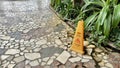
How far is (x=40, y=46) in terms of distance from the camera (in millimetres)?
3348

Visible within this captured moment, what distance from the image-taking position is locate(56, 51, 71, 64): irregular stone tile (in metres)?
2.86

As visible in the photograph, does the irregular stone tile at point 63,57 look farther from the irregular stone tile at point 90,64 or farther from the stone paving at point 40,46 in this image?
the irregular stone tile at point 90,64

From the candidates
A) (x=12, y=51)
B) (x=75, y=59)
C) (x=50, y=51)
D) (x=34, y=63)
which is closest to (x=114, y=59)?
(x=75, y=59)

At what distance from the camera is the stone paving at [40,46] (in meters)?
2.79

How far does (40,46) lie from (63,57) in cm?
62

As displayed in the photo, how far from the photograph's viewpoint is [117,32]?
3381mm

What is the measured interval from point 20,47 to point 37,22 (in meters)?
1.51

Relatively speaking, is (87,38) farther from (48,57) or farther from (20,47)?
(20,47)

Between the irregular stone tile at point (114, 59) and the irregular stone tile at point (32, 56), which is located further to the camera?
the irregular stone tile at point (32, 56)

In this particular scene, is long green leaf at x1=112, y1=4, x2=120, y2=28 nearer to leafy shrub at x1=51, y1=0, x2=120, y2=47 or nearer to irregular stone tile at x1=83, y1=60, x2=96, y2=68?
leafy shrub at x1=51, y1=0, x2=120, y2=47

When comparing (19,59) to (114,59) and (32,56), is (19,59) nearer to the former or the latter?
(32,56)

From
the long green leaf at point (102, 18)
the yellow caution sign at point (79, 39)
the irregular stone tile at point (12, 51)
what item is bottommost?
the irregular stone tile at point (12, 51)

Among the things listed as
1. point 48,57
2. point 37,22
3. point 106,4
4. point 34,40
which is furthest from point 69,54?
Result: point 37,22

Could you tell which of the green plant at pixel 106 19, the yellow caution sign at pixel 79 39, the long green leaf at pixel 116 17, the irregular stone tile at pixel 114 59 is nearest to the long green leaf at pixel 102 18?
the green plant at pixel 106 19
